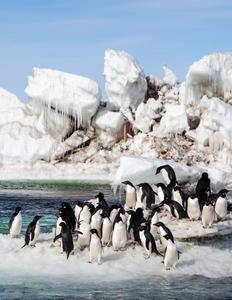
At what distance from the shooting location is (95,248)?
610 inches

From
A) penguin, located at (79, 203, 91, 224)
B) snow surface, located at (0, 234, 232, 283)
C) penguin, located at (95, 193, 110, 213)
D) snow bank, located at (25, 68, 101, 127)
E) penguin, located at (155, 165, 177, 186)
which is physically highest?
snow bank, located at (25, 68, 101, 127)

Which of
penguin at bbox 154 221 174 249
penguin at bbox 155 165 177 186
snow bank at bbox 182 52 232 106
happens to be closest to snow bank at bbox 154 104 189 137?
snow bank at bbox 182 52 232 106

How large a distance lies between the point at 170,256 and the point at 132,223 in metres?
2.00

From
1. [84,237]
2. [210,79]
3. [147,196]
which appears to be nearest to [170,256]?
[84,237]

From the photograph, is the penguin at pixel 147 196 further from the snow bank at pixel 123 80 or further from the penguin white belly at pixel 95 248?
the snow bank at pixel 123 80

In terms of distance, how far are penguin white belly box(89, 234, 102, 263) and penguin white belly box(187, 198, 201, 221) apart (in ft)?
11.7

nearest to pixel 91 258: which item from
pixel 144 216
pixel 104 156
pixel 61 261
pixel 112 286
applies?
pixel 61 261

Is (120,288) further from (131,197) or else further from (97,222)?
(131,197)

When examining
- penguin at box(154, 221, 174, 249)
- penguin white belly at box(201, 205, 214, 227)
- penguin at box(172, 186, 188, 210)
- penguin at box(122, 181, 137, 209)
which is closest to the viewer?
penguin at box(154, 221, 174, 249)

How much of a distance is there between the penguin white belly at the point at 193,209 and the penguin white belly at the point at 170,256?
8.61 ft

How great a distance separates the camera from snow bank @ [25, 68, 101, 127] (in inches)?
2064

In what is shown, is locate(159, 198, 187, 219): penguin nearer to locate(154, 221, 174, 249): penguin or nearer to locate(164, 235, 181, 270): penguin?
locate(154, 221, 174, 249): penguin

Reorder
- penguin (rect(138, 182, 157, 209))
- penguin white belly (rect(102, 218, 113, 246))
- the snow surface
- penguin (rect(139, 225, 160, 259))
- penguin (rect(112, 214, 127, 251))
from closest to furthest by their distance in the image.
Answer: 1. the snow surface
2. penguin (rect(139, 225, 160, 259))
3. penguin (rect(112, 214, 127, 251))
4. penguin white belly (rect(102, 218, 113, 246))
5. penguin (rect(138, 182, 157, 209))

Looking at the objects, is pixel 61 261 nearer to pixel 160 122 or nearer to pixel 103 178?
pixel 103 178
